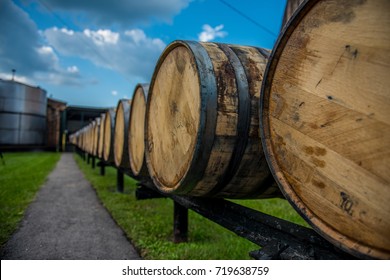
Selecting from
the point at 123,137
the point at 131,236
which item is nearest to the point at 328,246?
the point at 131,236

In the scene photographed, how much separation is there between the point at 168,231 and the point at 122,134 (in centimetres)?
152

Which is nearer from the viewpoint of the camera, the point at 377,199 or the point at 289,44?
the point at 377,199

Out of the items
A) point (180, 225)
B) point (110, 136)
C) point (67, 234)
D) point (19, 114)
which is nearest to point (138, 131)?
point (180, 225)

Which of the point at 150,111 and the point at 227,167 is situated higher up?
the point at 150,111

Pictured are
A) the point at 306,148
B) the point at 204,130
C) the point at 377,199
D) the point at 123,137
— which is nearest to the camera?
the point at 377,199

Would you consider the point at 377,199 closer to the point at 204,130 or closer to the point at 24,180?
the point at 204,130

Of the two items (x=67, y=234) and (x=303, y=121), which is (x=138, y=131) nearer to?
(x=67, y=234)

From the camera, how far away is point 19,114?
24.6 meters

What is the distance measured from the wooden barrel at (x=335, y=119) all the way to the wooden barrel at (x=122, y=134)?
10.5 feet

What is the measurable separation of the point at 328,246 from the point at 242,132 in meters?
0.73

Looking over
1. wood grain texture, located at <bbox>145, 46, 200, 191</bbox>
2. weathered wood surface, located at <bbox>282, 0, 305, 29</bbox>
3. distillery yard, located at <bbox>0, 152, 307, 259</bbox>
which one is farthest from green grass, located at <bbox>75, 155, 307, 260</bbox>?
weathered wood surface, located at <bbox>282, 0, 305, 29</bbox>

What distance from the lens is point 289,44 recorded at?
1463mm

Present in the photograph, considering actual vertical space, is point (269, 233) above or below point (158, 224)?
above
